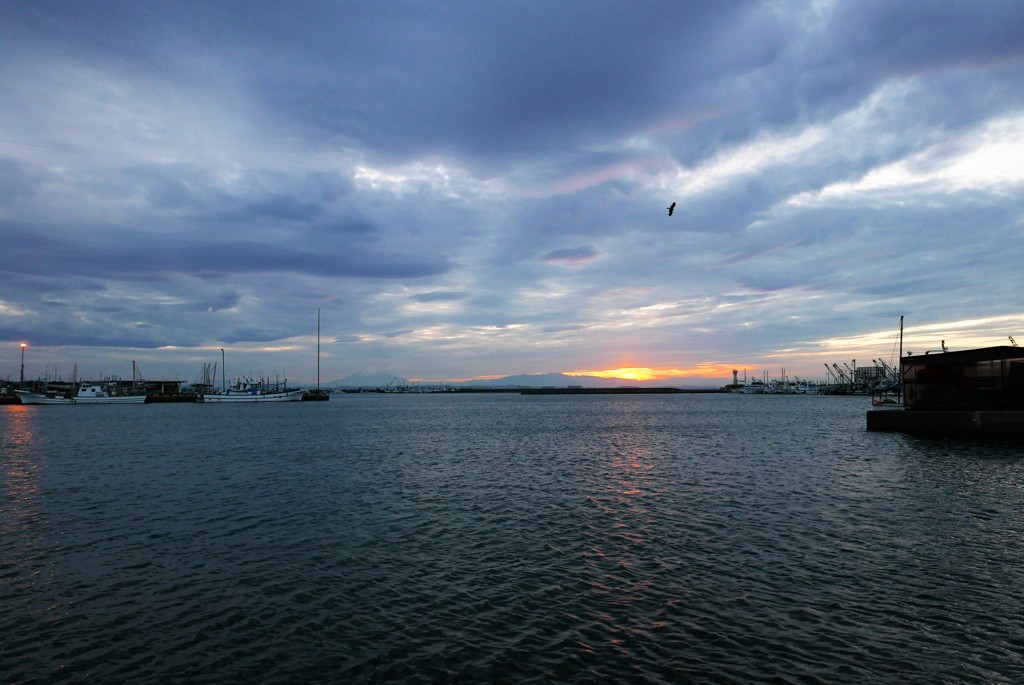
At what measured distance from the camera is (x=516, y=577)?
68.1 ft

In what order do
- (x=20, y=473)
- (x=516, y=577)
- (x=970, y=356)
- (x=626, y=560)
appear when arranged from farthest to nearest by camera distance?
(x=970, y=356) → (x=20, y=473) → (x=626, y=560) → (x=516, y=577)

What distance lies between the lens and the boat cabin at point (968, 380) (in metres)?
66.9

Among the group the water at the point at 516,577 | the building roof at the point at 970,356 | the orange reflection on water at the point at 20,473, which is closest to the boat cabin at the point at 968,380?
the building roof at the point at 970,356

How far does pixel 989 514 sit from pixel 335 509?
36.3 metres

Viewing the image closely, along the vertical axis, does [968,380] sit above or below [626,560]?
above

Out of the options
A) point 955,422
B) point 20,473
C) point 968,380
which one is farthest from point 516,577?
point 968,380

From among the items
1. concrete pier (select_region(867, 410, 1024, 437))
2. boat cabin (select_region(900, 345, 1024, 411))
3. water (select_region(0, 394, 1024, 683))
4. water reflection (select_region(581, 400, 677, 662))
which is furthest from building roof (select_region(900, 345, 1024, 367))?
water reflection (select_region(581, 400, 677, 662))

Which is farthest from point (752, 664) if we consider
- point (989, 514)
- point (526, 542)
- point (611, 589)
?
point (989, 514)

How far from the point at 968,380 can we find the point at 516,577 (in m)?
75.4

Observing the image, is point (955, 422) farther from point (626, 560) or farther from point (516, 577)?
point (516, 577)

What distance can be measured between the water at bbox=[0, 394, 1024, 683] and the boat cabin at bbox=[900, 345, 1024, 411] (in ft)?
90.6

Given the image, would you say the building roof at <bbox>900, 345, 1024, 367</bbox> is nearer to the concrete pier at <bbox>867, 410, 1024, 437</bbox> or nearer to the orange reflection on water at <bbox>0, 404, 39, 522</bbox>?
the concrete pier at <bbox>867, 410, 1024, 437</bbox>

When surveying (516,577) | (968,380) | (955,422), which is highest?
(968,380)

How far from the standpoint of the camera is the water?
46.8 ft
